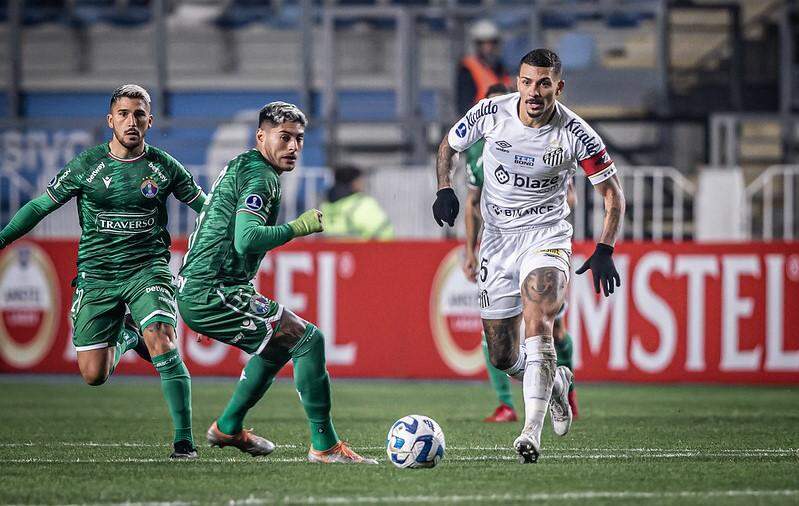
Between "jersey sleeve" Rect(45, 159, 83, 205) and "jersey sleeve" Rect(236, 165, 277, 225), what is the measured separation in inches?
53.4

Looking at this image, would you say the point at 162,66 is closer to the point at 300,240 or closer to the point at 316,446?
the point at 300,240

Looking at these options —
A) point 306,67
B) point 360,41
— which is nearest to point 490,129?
point 306,67

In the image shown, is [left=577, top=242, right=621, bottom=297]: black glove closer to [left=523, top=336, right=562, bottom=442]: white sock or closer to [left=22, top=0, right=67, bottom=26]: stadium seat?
[left=523, top=336, right=562, bottom=442]: white sock

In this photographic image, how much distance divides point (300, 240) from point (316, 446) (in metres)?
7.49

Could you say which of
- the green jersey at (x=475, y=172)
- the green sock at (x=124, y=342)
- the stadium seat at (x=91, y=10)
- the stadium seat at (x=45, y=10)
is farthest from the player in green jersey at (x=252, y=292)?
the stadium seat at (x=45, y=10)

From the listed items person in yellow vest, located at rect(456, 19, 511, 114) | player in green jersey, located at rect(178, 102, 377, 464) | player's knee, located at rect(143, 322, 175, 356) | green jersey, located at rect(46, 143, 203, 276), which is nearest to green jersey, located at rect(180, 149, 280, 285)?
player in green jersey, located at rect(178, 102, 377, 464)

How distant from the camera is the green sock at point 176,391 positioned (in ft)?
25.3

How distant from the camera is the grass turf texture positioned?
6.35 meters

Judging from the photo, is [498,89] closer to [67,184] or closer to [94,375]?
[67,184]

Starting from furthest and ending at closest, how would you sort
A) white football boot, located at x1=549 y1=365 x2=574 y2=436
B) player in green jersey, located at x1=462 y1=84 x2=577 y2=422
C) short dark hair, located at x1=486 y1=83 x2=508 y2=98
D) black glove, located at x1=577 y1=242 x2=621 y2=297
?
short dark hair, located at x1=486 y1=83 x2=508 y2=98 < player in green jersey, located at x1=462 y1=84 x2=577 y2=422 < white football boot, located at x1=549 y1=365 x2=574 y2=436 < black glove, located at x1=577 y1=242 x2=621 y2=297

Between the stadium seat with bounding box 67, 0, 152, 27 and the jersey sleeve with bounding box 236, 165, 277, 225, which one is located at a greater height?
the stadium seat with bounding box 67, 0, 152, 27

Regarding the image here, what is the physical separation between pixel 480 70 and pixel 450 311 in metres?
2.96

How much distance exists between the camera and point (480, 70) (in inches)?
626

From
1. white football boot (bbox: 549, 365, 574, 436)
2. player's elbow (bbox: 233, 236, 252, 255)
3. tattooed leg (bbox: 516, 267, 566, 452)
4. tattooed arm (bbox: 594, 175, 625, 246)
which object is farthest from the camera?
white football boot (bbox: 549, 365, 574, 436)
